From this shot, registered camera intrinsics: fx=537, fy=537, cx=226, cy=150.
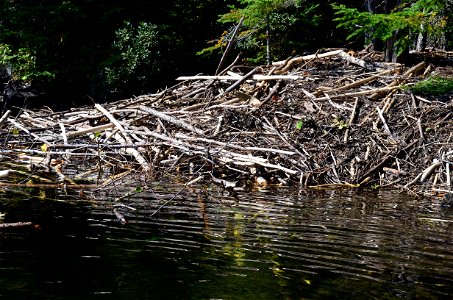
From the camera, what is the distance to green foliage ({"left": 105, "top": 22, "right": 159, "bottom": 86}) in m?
20.7

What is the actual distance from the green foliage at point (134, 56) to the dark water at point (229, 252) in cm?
1486

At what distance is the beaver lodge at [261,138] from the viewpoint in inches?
328

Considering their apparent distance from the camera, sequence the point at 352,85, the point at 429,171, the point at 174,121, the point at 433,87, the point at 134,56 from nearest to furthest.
A: the point at 429,171 < the point at 174,121 < the point at 433,87 < the point at 352,85 < the point at 134,56

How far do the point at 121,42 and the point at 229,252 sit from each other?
18.2 metres

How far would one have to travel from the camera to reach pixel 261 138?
31.3 ft

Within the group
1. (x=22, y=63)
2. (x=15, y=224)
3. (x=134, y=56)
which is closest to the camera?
(x=15, y=224)

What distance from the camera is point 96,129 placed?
1024cm

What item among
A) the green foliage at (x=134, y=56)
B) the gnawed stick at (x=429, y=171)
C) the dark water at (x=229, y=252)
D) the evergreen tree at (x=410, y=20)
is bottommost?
the dark water at (x=229, y=252)

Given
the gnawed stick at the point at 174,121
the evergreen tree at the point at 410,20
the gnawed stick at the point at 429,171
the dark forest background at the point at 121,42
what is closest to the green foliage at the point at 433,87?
the evergreen tree at the point at 410,20

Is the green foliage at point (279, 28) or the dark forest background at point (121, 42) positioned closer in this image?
the green foliage at point (279, 28)

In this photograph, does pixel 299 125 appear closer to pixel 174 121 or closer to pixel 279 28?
pixel 174 121

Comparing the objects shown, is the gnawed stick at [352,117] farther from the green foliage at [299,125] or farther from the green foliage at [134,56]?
the green foliage at [134,56]

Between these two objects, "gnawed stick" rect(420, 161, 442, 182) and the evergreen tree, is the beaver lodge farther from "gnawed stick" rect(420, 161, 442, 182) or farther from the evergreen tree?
the evergreen tree

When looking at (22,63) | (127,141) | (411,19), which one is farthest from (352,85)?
(22,63)
